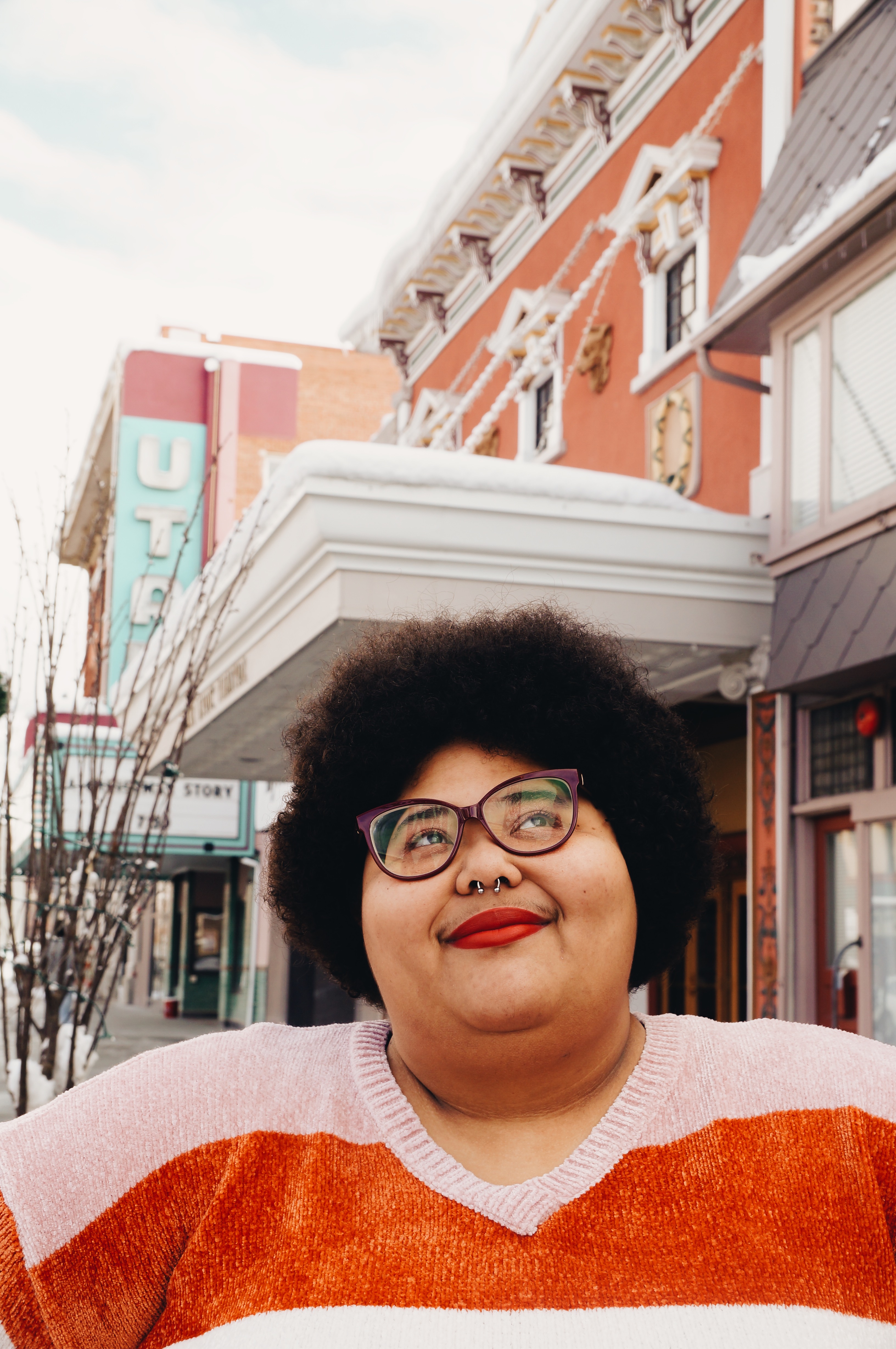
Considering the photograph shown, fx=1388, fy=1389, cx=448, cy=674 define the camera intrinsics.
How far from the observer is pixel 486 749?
1.85 meters

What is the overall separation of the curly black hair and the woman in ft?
0.05

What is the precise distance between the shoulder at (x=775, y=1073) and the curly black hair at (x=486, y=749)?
27cm

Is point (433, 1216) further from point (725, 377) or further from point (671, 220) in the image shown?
point (671, 220)

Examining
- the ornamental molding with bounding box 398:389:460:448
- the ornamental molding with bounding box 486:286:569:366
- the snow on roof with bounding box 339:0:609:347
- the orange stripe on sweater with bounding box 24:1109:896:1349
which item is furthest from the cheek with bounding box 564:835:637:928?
the ornamental molding with bounding box 398:389:460:448

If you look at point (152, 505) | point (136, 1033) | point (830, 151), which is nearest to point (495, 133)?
point (830, 151)

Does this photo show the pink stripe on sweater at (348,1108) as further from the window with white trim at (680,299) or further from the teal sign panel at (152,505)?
the teal sign panel at (152,505)

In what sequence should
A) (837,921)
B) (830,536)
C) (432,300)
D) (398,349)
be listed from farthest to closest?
(398,349) < (432,300) < (837,921) < (830,536)

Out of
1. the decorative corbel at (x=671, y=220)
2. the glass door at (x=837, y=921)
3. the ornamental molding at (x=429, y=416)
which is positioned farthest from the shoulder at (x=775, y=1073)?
the ornamental molding at (x=429, y=416)

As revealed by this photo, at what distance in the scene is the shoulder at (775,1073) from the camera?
1.65 metres

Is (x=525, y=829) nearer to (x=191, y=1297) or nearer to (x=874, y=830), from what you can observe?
(x=191, y=1297)

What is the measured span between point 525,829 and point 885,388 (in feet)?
18.3

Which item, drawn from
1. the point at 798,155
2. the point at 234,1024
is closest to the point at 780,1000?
the point at 798,155

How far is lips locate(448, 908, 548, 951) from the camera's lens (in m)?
1.63

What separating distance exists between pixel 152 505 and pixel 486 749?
63.2ft
